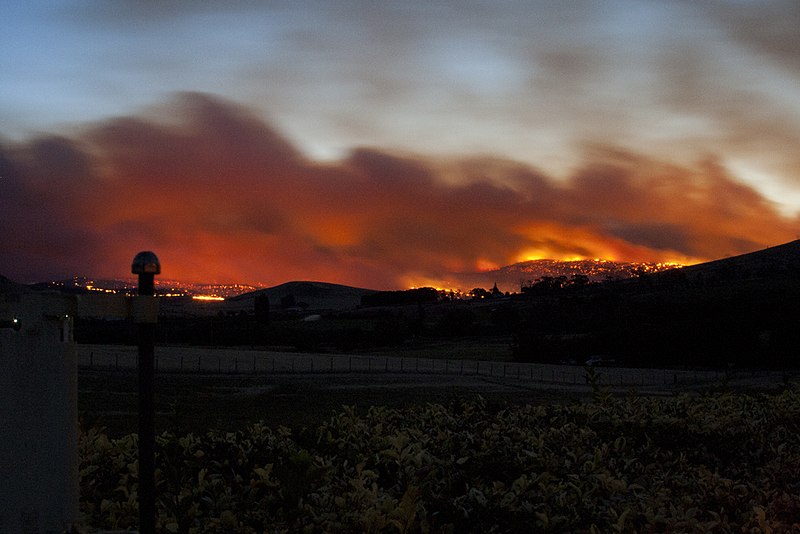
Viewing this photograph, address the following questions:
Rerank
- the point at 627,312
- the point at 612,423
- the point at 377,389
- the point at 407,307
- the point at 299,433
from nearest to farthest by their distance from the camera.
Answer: the point at 299,433 < the point at 612,423 < the point at 377,389 < the point at 627,312 < the point at 407,307

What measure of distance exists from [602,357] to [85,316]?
85.1 meters

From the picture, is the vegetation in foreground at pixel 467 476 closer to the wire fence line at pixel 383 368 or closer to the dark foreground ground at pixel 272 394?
the dark foreground ground at pixel 272 394

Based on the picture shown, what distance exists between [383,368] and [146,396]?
6697 centimetres

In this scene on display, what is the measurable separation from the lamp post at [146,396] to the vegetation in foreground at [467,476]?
0.46 metres

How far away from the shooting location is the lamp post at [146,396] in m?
5.23

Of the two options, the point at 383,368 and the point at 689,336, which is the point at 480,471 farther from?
the point at 689,336

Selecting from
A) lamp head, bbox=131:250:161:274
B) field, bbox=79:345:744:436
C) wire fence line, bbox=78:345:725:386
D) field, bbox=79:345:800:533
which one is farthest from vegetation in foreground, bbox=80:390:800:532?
wire fence line, bbox=78:345:725:386

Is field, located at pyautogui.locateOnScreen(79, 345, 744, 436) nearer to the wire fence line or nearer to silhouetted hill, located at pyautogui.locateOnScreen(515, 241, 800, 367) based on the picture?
the wire fence line

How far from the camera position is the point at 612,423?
1002 cm

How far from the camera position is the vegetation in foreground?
20.2ft

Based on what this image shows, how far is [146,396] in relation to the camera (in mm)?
5242

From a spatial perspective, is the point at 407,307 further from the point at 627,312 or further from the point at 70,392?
the point at 70,392

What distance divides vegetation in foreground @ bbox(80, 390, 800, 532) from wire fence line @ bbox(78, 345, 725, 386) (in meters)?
51.0

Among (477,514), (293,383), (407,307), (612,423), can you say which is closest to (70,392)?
(477,514)
